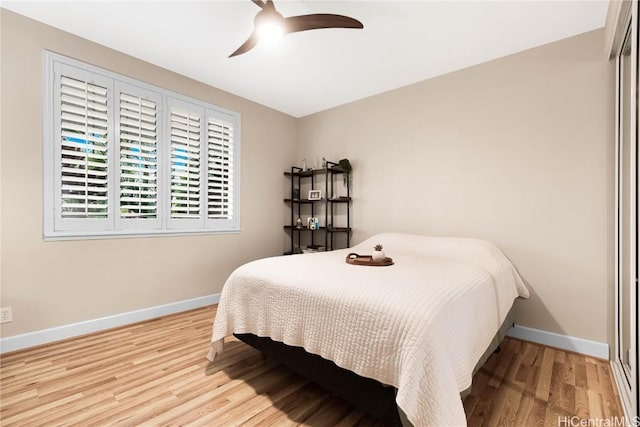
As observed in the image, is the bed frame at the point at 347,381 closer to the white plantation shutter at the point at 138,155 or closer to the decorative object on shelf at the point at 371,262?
the decorative object on shelf at the point at 371,262

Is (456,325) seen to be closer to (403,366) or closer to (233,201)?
(403,366)

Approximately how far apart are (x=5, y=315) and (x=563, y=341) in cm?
439

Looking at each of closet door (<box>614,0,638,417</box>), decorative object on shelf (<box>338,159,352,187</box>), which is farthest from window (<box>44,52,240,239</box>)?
closet door (<box>614,0,638,417</box>)

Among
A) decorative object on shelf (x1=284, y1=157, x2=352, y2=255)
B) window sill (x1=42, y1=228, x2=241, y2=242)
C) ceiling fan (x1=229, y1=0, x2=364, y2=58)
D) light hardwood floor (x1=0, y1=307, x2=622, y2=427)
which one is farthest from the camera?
decorative object on shelf (x1=284, y1=157, x2=352, y2=255)

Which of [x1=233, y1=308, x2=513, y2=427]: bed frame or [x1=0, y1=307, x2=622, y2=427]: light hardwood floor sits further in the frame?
[x1=0, y1=307, x2=622, y2=427]: light hardwood floor

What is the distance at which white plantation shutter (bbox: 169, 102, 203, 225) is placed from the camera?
3186 mm

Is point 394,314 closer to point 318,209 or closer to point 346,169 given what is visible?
point 346,169

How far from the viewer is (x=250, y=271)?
6.75 feet

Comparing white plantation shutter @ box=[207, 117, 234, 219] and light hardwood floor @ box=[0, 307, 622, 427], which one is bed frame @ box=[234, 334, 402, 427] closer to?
light hardwood floor @ box=[0, 307, 622, 427]

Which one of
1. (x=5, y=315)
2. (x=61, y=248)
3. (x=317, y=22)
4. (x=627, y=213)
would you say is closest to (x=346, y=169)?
(x=317, y=22)

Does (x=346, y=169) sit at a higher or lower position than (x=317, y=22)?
lower

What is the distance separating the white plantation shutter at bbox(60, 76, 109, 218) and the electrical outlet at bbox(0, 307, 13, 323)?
79cm

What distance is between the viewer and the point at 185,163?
3271 mm

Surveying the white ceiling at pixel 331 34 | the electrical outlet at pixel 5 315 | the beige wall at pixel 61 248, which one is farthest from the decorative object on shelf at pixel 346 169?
the electrical outlet at pixel 5 315
